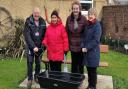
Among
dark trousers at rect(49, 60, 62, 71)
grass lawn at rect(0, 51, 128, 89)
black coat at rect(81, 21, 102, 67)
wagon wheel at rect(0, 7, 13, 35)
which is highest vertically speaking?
wagon wheel at rect(0, 7, 13, 35)

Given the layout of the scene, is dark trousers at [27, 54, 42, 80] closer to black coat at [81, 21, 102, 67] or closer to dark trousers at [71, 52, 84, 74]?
dark trousers at [71, 52, 84, 74]

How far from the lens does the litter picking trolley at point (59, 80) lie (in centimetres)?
875

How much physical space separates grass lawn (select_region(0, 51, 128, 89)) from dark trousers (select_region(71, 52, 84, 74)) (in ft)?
3.19

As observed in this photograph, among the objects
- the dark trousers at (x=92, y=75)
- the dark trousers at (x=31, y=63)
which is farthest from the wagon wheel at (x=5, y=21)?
the dark trousers at (x=92, y=75)

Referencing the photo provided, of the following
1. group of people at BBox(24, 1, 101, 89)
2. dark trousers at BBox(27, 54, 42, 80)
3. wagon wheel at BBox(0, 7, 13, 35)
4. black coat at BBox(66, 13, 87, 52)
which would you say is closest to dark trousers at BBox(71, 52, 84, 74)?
group of people at BBox(24, 1, 101, 89)

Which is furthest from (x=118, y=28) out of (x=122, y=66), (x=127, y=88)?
(x=127, y=88)

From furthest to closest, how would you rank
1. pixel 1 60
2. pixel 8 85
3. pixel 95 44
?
1. pixel 1 60
2. pixel 8 85
3. pixel 95 44

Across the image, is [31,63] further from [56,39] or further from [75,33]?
[75,33]

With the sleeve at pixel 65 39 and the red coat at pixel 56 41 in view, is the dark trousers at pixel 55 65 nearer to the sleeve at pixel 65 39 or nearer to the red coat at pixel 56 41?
the red coat at pixel 56 41

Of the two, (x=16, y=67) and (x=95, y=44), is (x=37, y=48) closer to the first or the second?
(x=95, y=44)

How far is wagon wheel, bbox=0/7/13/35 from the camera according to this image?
49.1 ft

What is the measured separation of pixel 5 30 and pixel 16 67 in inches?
135

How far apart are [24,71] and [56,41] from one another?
2419mm

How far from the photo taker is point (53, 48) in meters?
9.22
